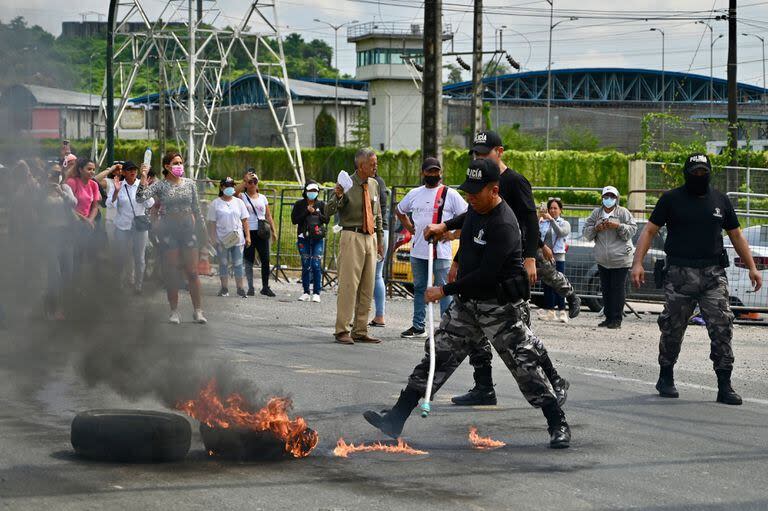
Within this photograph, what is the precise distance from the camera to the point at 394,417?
7.39m

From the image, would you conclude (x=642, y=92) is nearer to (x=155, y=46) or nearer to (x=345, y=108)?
(x=345, y=108)

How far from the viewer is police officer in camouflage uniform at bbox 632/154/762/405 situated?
9594mm

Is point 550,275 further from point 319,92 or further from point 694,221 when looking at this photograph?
point 319,92

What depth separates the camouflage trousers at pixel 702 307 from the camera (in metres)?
9.58

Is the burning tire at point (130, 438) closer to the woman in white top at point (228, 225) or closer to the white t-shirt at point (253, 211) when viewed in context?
the woman in white top at point (228, 225)

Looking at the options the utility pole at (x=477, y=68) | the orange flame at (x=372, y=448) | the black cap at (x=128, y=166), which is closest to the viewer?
the orange flame at (x=372, y=448)

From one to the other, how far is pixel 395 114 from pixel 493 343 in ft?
294

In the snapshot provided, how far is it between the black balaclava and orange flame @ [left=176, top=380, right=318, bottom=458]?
430 cm

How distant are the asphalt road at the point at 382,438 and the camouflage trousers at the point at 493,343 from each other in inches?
15.1

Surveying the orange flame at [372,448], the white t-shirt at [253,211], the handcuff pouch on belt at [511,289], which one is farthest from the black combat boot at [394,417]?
the white t-shirt at [253,211]

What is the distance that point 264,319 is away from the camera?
1533 cm

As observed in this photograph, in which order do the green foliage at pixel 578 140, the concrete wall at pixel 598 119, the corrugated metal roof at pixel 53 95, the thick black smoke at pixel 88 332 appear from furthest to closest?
the concrete wall at pixel 598 119 < the green foliage at pixel 578 140 < the thick black smoke at pixel 88 332 < the corrugated metal roof at pixel 53 95

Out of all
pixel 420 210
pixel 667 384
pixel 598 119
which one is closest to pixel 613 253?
pixel 420 210

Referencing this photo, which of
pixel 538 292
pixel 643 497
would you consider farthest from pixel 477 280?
pixel 538 292
